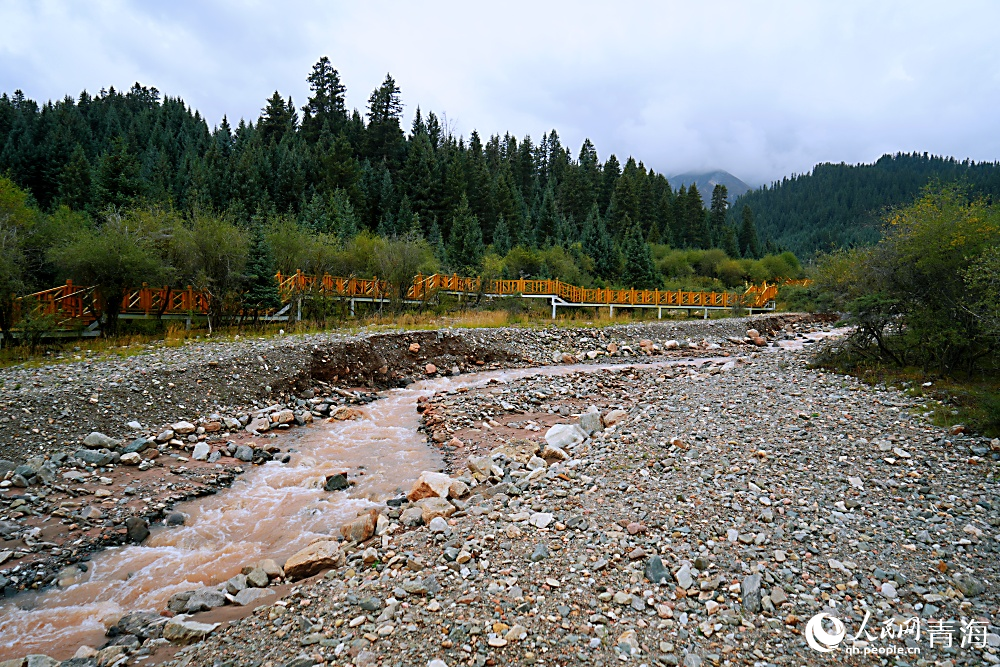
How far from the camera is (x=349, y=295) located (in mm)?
22906

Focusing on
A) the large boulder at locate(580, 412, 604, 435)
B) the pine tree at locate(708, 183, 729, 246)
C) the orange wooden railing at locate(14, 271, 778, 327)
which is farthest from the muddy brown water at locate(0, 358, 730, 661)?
the pine tree at locate(708, 183, 729, 246)

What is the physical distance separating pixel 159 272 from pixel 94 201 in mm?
36333

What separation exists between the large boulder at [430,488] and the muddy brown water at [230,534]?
649mm

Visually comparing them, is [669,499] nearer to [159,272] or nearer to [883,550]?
[883,550]

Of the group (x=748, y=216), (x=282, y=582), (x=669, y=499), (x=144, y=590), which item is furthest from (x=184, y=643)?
(x=748, y=216)

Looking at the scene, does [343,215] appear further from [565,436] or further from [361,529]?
[361,529]

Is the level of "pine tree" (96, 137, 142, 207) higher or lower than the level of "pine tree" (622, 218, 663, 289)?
higher

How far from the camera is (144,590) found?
513cm

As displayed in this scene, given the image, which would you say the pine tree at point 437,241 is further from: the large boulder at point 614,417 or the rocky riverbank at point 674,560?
the rocky riverbank at point 674,560

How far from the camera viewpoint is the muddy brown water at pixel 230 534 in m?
4.63

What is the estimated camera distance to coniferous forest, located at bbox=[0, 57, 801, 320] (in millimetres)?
17078

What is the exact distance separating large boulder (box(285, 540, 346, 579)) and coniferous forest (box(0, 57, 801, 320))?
1250 centimetres

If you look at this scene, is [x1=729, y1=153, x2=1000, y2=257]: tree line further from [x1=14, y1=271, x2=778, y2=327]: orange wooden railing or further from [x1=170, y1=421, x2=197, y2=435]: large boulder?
[x1=170, y1=421, x2=197, y2=435]: large boulder

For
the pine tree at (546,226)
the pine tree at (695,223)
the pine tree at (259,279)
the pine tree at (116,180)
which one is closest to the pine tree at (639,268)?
the pine tree at (546,226)
